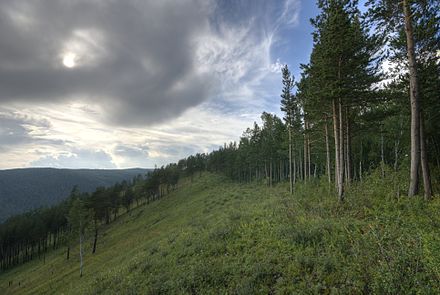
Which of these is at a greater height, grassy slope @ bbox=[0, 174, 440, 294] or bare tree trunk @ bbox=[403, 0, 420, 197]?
bare tree trunk @ bbox=[403, 0, 420, 197]

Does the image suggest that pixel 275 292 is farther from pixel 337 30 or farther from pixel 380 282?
pixel 337 30

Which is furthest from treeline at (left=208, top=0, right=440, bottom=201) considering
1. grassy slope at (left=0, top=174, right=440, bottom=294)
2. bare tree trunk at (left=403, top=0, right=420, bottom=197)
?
grassy slope at (left=0, top=174, right=440, bottom=294)

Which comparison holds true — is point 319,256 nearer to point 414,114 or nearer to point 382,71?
point 414,114

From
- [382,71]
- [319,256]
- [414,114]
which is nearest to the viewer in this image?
[319,256]

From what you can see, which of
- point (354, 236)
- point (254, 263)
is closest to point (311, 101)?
point (354, 236)

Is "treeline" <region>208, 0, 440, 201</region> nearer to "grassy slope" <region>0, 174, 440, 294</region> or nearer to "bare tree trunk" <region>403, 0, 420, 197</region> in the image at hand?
"bare tree trunk" <region>403, 0, 420, 197</region>

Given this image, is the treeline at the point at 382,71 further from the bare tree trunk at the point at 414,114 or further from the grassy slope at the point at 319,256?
the grassy slope at the point at 319,256

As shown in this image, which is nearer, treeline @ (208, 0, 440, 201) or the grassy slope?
the grassy slope

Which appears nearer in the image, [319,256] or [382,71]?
[319,256]

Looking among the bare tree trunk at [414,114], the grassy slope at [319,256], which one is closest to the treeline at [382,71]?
the bare tree trunk at [414,114]

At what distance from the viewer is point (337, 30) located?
13.2m

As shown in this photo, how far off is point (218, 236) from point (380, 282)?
869 centimetres

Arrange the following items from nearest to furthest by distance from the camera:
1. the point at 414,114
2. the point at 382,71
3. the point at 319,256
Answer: the point at 319,256 < the point at 414,114 < the point at 382,71

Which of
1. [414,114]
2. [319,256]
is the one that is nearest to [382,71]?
[414,114]
